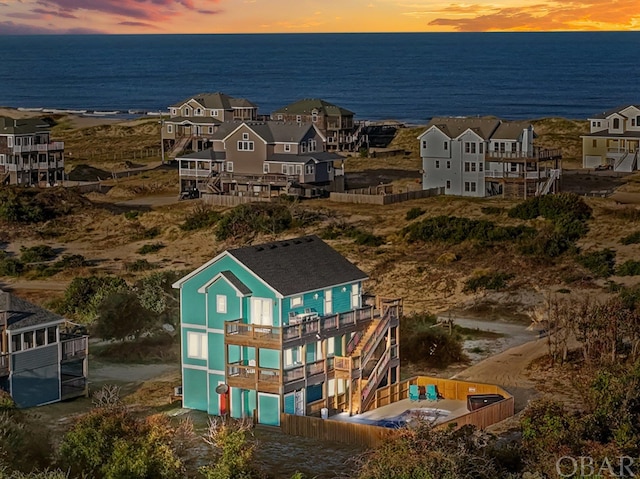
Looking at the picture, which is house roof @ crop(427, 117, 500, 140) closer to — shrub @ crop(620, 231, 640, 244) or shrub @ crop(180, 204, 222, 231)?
shrub @ crop(180, 204, 222, 231)

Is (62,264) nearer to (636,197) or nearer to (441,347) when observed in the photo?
(441,347)

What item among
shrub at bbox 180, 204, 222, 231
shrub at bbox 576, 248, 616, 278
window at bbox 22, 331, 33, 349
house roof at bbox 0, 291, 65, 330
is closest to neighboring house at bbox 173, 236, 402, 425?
house roof at bbox 0, 291, 65, 330

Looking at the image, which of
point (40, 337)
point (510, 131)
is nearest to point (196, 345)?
point (40, 337)

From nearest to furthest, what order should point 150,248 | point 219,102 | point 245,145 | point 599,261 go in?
point 599,261
point 150,248
point 245,145
point 219,102

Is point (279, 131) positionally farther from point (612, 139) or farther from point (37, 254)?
point (612, 139)

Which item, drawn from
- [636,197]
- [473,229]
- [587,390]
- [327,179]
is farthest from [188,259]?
[587,390]

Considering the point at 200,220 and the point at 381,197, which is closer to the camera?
the point at 200,220
